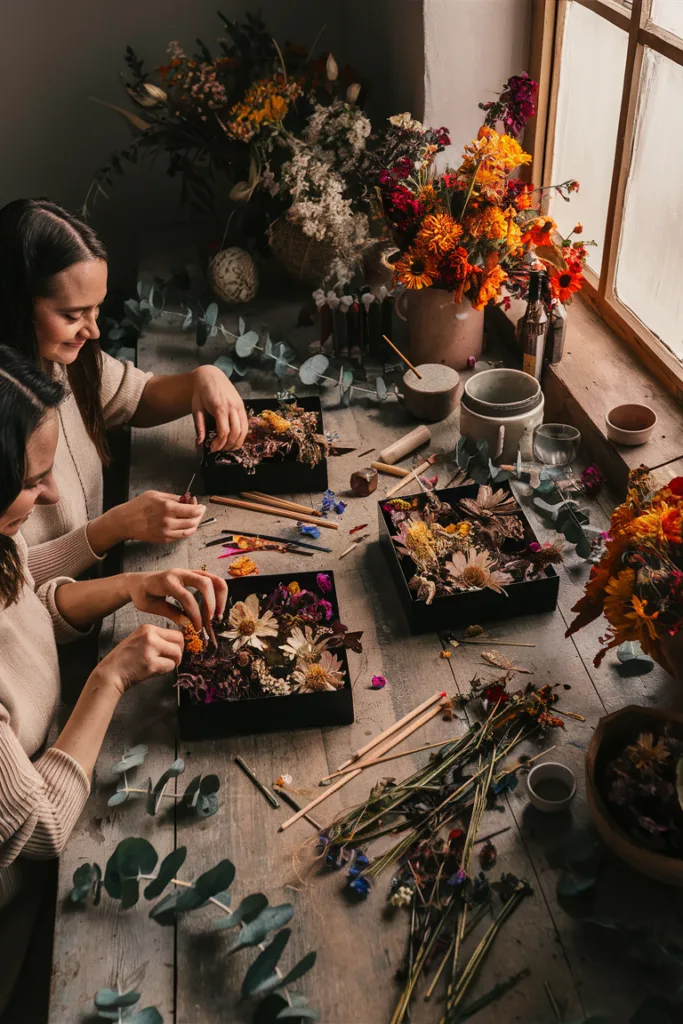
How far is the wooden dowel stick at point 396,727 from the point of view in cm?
127

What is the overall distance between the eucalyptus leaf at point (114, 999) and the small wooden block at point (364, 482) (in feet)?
3.17

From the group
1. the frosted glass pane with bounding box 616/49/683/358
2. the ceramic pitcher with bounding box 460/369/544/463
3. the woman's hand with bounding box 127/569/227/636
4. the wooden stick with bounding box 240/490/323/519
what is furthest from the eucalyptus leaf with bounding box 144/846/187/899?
the frosted glass pane with bounding box 616/49/683/358

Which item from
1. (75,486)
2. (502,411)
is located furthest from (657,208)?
(75,486)

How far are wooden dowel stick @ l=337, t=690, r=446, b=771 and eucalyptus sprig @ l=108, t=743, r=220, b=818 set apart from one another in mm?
176

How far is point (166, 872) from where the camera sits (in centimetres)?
109

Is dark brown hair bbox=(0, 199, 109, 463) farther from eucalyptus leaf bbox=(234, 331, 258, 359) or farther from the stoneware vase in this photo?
the stoneware vase

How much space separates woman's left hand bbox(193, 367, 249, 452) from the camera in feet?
5.86

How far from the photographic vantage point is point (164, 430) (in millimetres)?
1993

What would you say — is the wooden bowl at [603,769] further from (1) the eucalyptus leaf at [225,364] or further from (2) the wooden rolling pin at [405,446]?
(1) the eucalyptus leaf at [225,364]

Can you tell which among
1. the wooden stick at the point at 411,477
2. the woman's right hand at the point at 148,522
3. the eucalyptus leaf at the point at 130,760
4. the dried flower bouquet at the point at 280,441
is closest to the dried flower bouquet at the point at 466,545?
the wooden stick at the point at 411,477

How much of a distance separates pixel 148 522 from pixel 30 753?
17.6 inches

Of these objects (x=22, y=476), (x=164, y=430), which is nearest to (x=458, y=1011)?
(x=22, y=476)

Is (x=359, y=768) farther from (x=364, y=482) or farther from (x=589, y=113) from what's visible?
(x=589, y=113)

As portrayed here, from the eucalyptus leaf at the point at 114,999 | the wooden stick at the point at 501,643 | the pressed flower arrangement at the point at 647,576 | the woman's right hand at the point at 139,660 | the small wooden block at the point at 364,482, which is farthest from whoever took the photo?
the small wooden block at the point at 364,482
